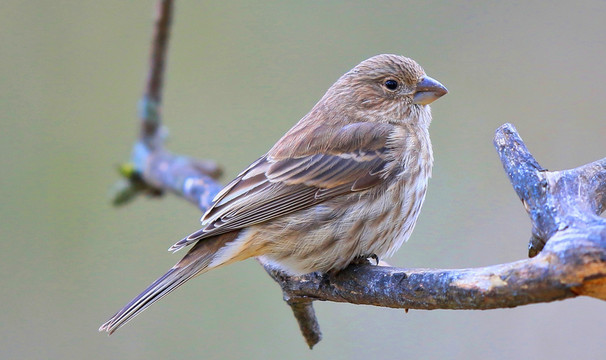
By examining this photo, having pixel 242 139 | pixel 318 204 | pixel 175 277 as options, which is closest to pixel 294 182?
pixel 318 204

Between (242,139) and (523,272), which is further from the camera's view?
(242,139)

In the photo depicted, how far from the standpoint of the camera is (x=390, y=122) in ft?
13.2

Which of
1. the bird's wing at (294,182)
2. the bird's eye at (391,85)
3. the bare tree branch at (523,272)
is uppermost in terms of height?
the bird's eye at (391,85)

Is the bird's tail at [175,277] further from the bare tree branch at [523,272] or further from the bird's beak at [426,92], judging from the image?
the bird's beak at [426,92]

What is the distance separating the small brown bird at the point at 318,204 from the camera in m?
3.33

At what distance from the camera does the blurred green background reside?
522 centimetres

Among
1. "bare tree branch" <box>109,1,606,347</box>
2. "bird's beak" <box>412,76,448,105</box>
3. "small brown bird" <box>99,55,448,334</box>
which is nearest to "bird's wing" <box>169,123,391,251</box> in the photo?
"small brown bird" <box>99,55,448,334</box>

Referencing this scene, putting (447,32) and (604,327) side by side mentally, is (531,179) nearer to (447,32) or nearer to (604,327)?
(604,327)

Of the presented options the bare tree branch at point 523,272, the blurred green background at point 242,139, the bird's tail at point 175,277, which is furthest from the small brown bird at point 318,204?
the blurred green background at point 242,139

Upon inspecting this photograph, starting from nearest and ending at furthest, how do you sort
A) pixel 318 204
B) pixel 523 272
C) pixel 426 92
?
1. pixel 523 272
2. pixel 318 204
3. pixel 426 92

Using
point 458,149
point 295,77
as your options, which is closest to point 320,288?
point 458,149

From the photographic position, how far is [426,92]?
4.09 meters

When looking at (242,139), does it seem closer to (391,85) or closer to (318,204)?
(391,85)

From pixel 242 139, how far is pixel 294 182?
2514 mm
